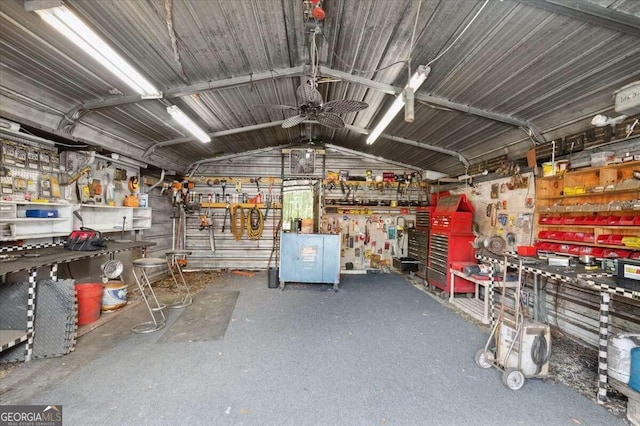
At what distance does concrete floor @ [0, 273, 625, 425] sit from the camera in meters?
2.06

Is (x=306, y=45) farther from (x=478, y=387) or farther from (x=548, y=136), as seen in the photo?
(x=478, y=387)

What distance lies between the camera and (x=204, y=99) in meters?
4.27

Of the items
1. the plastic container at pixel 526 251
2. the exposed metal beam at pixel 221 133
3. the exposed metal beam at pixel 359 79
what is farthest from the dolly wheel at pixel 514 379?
the exposed metal beam at pixel 221 133

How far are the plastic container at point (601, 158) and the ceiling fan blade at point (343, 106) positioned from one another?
2732mm

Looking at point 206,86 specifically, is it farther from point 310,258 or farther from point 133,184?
point 310,258

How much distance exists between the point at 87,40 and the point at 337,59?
265 cm

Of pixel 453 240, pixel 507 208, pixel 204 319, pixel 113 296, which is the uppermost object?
pixel 507 208

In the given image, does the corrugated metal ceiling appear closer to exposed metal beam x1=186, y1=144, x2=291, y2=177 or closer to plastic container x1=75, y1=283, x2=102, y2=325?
plastic container x1=75, y1=283, x2=102, y2=325

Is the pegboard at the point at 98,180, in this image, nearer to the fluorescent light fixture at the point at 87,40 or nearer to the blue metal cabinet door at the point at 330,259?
the fluorescent light fixture at the point at 87,40

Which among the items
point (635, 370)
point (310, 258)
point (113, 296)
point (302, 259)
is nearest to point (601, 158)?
point (635, 370)

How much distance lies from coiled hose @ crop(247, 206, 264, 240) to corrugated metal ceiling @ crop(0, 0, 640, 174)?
3043 millimetres

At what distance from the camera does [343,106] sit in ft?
10.7

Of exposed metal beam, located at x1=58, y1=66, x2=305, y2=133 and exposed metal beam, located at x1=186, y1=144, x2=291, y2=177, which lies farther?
exposed metal beam, located at x1=186, y1=144, x2=291, y2=177

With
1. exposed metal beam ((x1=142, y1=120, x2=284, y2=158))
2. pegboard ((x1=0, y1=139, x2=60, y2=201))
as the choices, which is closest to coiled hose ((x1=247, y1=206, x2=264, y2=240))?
exposed metal beam ((x1=142, y1=120, x2=284, y2=158))
